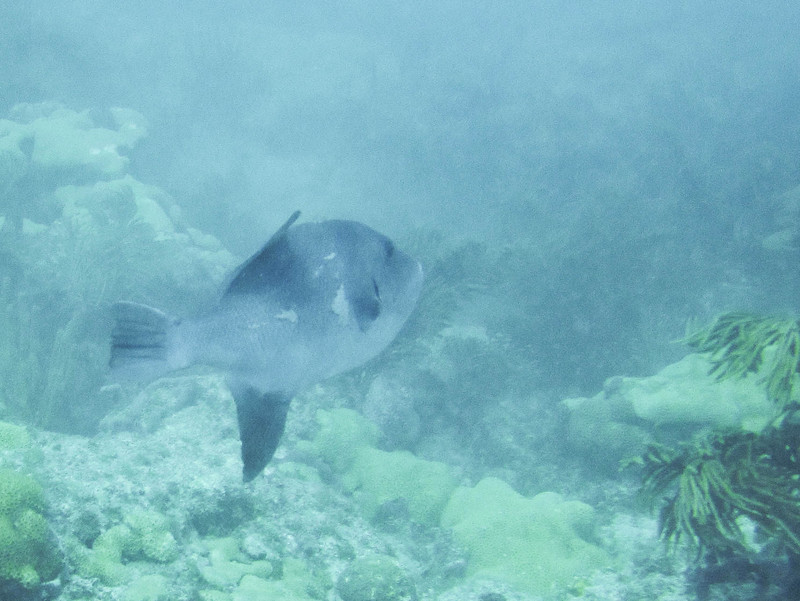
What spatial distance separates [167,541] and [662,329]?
8.34m

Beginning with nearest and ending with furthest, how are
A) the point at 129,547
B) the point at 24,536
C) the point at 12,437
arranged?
the point at 24,536 → the point at 129,547 → the point at 12,437

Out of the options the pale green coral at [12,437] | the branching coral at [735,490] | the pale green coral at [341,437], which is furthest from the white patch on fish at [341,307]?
the pale green coral at [341,437]

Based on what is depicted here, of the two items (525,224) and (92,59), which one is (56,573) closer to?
(525,224)

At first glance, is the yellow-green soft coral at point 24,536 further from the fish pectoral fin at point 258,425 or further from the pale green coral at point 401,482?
the pale green coral at point 401,482

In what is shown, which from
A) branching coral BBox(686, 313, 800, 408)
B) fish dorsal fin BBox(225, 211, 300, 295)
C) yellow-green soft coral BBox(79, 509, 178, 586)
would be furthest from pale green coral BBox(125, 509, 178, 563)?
branching coral BBox(686, 313, 800, 408)

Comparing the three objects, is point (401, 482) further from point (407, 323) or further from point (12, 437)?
point (12, 437)

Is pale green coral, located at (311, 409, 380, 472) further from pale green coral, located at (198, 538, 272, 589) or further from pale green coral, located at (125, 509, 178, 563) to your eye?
pale green coral, located at (125, 509, 178, 563)

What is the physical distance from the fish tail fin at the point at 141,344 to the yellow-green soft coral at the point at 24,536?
4.71 feet

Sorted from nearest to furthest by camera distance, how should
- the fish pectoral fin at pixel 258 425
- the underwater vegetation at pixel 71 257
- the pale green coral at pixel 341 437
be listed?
the fish pectoral fin at pixel 258 425 → the pale green coral at pixel 341 437 → the underwater vegetation at pixel 71 257

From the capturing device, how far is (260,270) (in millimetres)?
1462

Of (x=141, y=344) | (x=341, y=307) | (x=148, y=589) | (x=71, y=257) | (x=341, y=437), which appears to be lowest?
(x=148, y=589)

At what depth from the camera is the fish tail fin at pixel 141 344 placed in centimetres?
138

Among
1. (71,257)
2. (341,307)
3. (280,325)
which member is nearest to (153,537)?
(280,325)

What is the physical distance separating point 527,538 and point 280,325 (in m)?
3.57
